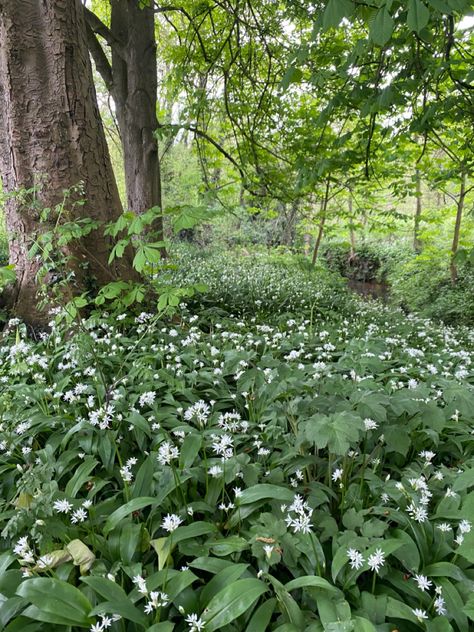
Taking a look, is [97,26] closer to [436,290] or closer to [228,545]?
[228,545]

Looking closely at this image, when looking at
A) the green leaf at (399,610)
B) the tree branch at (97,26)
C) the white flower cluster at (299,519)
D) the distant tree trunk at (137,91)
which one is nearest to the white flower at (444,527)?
the green leaf at (399,610)

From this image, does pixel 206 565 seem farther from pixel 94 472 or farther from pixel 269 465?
pixel 94 472

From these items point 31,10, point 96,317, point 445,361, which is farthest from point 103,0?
point 445,361

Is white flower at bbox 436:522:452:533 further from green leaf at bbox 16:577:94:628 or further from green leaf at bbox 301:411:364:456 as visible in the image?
green leaf at bbox 16:577:94:628

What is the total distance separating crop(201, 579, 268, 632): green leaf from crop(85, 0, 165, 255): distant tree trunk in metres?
5.05

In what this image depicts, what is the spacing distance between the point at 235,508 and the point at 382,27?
1.89 meters

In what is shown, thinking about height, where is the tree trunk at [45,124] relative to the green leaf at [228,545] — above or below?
above

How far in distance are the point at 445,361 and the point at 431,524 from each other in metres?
2.03

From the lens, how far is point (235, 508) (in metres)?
1.50

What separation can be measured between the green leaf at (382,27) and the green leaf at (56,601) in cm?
208

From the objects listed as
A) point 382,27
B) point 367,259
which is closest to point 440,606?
point 382,27

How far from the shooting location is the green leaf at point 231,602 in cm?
107

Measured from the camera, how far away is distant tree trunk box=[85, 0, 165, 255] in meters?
5.74

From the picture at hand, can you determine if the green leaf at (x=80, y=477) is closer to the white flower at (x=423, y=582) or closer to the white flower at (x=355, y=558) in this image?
the white flower at (x=355, y=558)
